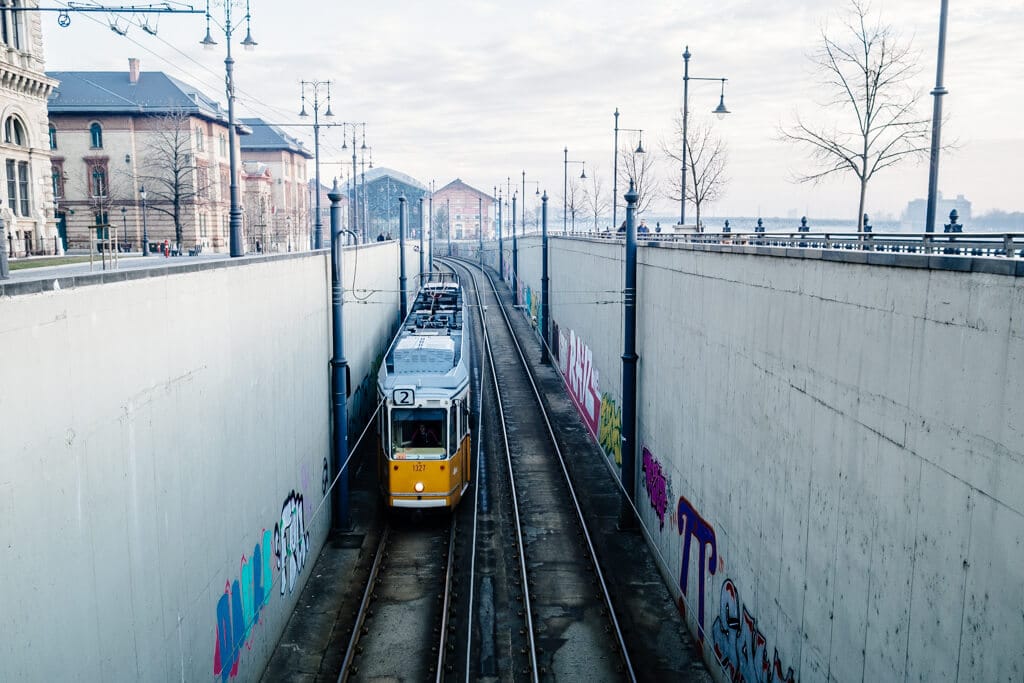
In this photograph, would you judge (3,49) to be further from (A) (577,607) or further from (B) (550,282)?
(A) (577,607)

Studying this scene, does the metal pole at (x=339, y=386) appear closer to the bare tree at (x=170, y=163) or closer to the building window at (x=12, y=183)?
the building window at (x=12, y=183)

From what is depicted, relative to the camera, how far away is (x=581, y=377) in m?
29.2

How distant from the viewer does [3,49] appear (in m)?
28.3

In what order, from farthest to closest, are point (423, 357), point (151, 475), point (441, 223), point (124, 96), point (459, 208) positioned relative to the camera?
1. point (459, 208)
2. point (441, 223)
3. point (124, 96)
4. point (423, 357)
5. point (151, 475)

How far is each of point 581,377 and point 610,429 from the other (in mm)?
6820

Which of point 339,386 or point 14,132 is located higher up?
point 14,132

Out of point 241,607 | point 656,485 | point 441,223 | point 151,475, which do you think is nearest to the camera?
point 151,475

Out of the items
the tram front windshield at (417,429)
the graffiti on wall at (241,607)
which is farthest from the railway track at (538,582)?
the graffiti on wall at (241,607)

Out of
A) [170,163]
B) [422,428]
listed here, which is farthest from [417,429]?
[170,163]

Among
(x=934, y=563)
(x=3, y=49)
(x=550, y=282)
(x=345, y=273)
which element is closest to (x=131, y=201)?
(x=3, y=49)

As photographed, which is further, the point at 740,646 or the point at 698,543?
the point at 698,543

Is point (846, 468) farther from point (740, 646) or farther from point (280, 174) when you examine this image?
point (280, 174)

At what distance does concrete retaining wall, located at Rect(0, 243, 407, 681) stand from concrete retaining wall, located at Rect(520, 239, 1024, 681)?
6926mm

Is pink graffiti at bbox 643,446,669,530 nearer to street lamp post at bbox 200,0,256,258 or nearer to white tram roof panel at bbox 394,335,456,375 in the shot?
white tram roof panel at bbox 394,335,456,375
